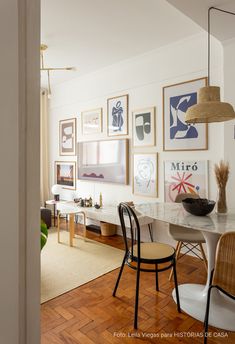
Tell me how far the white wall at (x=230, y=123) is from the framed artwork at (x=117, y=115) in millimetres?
1583

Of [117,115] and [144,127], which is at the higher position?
[117,115]

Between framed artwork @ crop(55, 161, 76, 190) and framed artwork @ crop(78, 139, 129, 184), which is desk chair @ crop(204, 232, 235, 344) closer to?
framed artwork @ crop(78, 139, 129, 184)

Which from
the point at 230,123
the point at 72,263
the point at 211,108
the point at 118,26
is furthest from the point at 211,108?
the point at 72,263

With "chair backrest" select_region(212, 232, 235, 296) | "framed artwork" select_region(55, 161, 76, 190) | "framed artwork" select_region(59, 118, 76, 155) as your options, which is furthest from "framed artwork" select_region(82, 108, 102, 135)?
"chair backrest" select_region(212, 232, 235, 296)

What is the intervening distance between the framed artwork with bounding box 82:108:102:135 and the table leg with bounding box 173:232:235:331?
9.43 ft

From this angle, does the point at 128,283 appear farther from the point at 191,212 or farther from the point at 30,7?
the point at 30,7

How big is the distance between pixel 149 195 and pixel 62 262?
151 cm

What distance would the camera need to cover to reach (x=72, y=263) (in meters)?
3.04

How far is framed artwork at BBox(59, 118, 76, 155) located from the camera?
497 cm

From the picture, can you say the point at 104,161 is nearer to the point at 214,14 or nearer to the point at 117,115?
the point at 117,115

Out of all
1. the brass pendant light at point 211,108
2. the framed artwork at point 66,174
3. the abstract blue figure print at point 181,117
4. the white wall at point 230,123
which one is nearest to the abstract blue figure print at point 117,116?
the abstract blue figure print at point 181,117

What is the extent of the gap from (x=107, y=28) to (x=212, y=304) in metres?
3.07

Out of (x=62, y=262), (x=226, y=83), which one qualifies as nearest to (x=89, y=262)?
(x=62, y=262)

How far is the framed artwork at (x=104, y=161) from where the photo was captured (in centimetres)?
398
